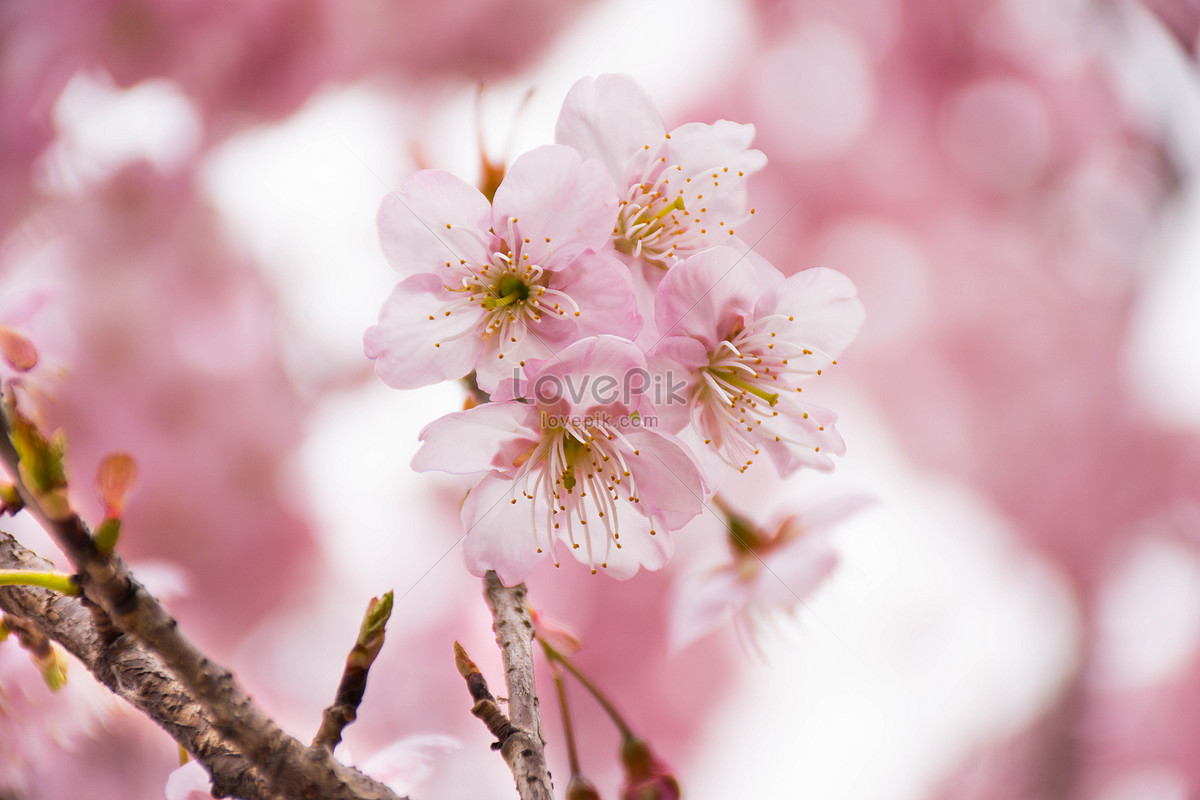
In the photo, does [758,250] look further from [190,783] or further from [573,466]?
[190,783]

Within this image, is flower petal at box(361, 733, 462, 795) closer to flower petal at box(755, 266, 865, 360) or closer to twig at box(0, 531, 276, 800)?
twig at box(0, 531, 276, 800)

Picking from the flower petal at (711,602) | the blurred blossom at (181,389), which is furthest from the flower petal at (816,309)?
the blurred blossom at (181,389)

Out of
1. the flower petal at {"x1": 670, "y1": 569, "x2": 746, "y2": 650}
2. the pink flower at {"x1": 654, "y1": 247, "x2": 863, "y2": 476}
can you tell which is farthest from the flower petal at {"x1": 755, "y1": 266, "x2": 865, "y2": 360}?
the flower petal at {"x1": 670, "y1": 569, "x2": 746, "y2": 650}

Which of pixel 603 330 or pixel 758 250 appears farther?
pixel 758 250

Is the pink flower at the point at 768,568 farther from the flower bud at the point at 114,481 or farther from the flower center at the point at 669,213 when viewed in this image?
the flower bud at the point at 114,481

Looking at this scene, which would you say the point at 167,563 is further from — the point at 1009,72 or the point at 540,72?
the point at 1009,72

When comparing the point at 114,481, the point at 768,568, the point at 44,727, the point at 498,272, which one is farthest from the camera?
the point at 44,727

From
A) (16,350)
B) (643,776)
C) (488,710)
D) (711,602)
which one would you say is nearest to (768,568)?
(711,602)
